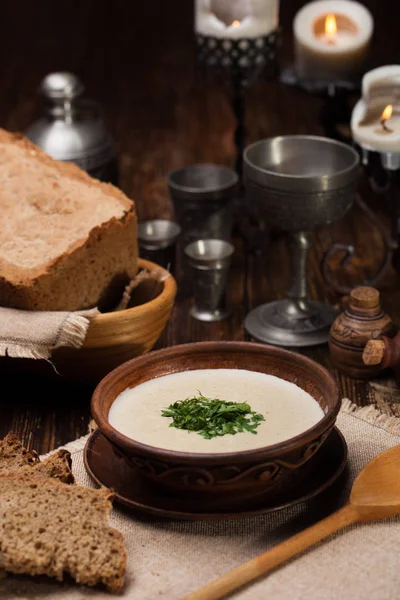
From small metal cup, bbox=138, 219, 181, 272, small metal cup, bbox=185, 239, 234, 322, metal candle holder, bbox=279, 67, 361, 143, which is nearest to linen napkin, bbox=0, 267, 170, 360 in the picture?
small metal cup, bbox=185, 239, 234, 322

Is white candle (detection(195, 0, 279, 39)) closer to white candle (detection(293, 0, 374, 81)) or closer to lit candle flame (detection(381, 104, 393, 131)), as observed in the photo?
white candle (detection(293, 0, 374, 81))

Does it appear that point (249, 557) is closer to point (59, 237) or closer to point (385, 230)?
point (59, 237)

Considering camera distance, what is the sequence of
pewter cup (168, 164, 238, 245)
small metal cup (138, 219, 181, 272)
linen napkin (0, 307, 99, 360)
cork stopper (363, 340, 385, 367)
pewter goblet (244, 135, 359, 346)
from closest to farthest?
linen napkin (0, 307, 99, 360), cork stopper (363, 340, 385, 367), pewter goblet (244, 135, 359, 346), small metal cup (138, 219, 181, 272), pewter cup (168, 164, 238, 245)

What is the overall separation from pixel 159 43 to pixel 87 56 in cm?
42

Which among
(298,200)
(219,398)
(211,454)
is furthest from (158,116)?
(211,454)

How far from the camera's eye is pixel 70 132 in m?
2.92

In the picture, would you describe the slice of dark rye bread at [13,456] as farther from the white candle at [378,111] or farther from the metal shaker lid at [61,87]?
the metal shaker lid at [61,87]

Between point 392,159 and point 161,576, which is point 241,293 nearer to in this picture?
point 392,159

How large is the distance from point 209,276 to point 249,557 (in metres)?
0.99

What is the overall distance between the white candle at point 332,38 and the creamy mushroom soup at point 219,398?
4.20 feet

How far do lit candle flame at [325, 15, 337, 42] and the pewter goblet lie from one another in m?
0.51

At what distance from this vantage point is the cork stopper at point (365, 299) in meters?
2.14

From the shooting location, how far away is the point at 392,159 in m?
2.37

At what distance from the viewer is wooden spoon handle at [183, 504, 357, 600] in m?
1.42
